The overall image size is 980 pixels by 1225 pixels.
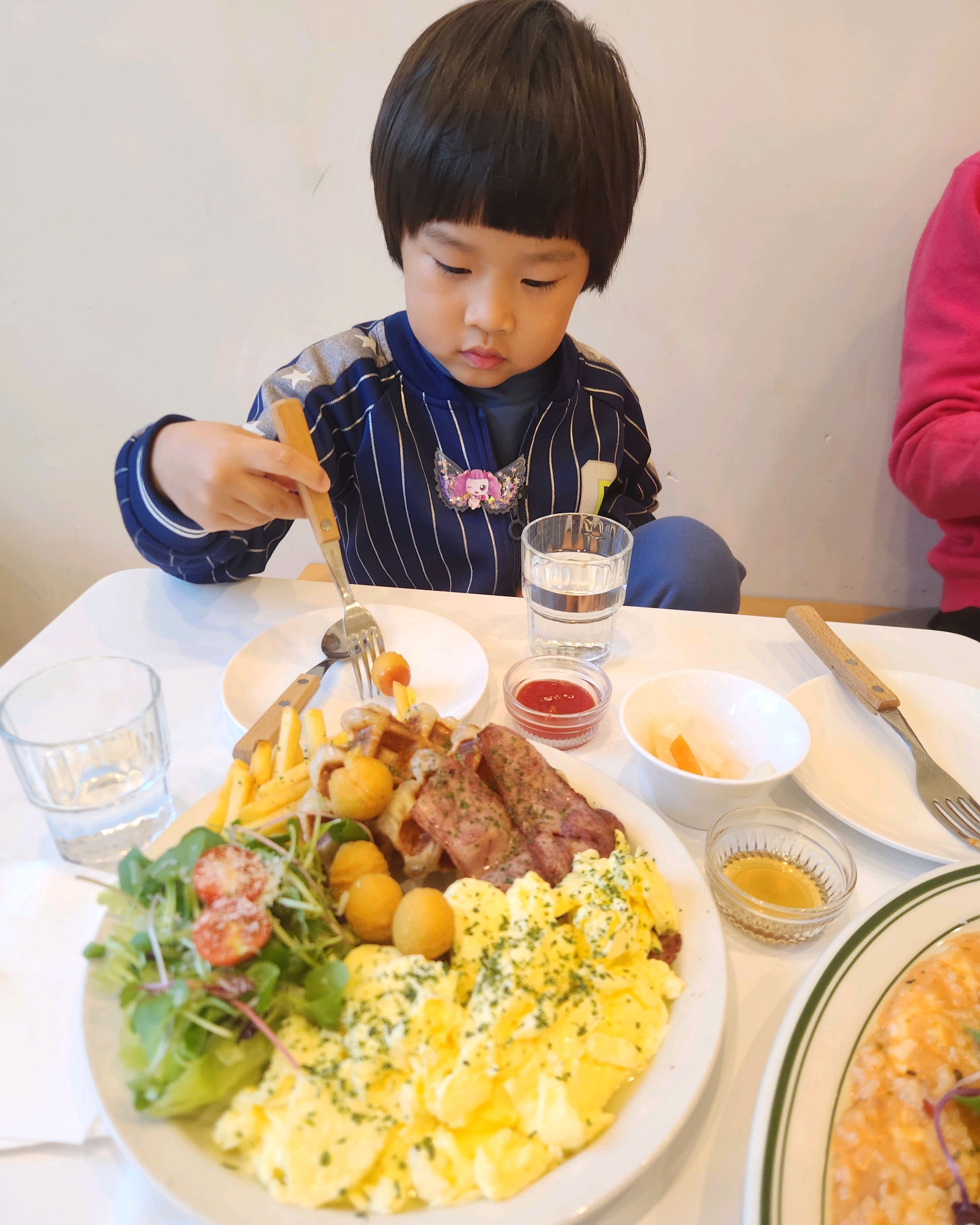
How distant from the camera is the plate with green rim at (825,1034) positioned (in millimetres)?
571

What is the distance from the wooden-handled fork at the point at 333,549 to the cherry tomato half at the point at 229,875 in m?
0.49

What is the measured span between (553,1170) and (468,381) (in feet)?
4.53

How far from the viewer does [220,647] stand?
1.28m

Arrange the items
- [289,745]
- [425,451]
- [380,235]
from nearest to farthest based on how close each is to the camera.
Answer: [289,745] < [425,451] < [380,235]

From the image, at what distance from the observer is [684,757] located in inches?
39.8

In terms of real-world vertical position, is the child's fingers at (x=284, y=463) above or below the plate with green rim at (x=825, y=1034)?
above

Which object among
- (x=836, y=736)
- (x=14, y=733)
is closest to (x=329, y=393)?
(x=14, y=733)

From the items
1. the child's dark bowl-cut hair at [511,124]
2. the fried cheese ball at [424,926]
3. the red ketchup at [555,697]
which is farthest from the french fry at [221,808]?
the child's dark bowl-cut hair at [511,124]

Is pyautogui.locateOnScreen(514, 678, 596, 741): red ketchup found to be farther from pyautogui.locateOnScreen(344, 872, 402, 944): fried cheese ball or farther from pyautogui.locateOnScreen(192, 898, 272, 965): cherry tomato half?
pyautogui.locateOnScreen(192, 898, 272, 965): cherry tomato half

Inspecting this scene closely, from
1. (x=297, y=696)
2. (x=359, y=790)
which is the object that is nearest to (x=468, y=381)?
(x=297, y=696)

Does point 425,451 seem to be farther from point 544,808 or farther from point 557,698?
point 544,808

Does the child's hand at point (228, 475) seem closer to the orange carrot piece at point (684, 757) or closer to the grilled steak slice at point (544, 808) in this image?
the grilled steak slice at point (544, 808)

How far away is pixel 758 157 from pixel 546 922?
7.78 feet

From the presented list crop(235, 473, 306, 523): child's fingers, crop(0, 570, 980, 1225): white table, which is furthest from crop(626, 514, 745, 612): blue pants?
crop(235, 473, 306, 523): child's fingers
